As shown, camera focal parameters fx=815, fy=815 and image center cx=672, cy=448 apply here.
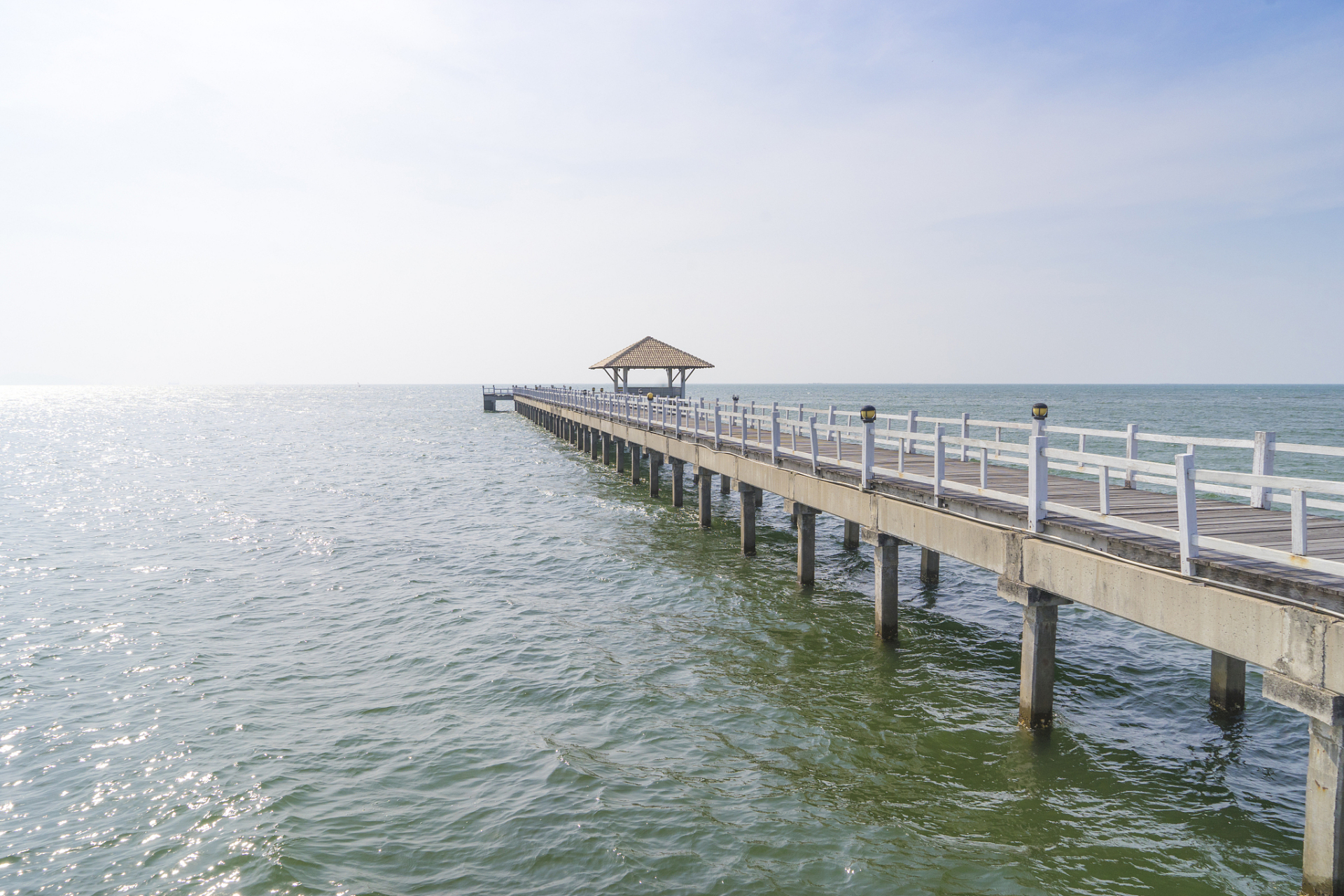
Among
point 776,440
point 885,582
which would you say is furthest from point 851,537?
point 885,582

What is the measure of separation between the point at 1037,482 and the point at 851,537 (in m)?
10.6

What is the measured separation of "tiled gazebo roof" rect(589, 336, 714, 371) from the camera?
4306 cm

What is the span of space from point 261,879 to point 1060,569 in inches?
308

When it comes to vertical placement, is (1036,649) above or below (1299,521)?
below

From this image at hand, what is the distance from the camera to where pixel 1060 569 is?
8.16m

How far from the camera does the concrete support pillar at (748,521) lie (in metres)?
17.9

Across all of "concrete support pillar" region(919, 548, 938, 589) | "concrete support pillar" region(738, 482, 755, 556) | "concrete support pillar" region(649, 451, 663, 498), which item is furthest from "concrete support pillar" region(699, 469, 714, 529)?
"concrete support pillar" region(919, 548, 938, 589)

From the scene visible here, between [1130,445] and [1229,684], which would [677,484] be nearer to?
[1130,445]

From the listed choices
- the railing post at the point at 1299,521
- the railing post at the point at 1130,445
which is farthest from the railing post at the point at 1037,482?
the railing post at the point at 1299,521

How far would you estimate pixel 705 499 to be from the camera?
2181cm

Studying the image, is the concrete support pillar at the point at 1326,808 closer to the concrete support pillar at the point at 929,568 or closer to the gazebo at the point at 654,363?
the concrete support pillar at the point at 929,568

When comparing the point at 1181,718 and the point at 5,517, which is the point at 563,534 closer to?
the point at 1181,718

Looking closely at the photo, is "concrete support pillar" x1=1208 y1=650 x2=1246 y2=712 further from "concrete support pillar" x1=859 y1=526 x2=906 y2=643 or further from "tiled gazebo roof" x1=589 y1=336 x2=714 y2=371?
"tiled gazebo roof" x1=589 y1=336 x2=714 y2=371

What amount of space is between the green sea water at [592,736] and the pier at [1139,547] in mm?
1141
